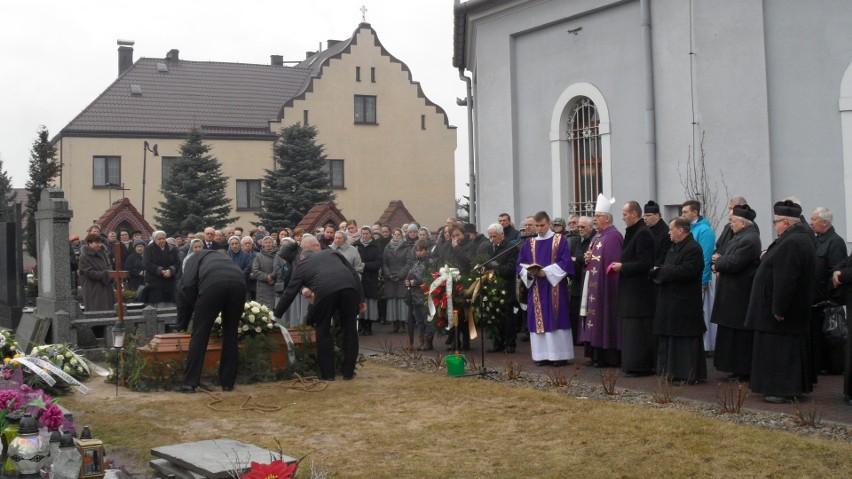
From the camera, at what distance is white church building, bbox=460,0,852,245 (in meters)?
14.0

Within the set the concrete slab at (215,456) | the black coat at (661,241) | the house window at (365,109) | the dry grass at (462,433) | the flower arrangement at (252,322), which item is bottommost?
the dry grass at (462,433)

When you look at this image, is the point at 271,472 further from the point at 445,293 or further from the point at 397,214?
the point at 397,214

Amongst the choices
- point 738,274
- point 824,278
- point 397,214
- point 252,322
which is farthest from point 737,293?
point 397,214

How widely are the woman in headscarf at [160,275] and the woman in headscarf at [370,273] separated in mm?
3481

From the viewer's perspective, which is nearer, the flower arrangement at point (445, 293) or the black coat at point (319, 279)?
the black coat at point (319, 279)

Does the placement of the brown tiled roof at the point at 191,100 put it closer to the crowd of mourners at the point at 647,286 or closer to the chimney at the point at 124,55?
the chimney at the point at 124,55

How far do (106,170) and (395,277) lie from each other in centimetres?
2973

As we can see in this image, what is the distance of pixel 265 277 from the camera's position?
16516mm

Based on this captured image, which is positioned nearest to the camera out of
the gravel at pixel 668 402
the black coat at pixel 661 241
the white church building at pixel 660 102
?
the gravel at pixel 668 402

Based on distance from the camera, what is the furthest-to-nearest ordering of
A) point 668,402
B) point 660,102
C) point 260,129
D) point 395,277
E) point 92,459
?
point 260,129, point 395,277, point 660,102, point 668,402, point 92,459

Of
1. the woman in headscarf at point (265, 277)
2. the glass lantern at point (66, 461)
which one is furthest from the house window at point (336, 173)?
the glass lantern at point (66, 461)

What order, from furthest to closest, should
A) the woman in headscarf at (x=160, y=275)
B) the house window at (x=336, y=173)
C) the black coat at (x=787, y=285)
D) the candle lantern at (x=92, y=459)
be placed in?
the house window at (x=336, y=173)
the woman in headscarf at (x=160, y=275)
the black coat at (x=787, y=285)
the candle lantern at (x=92, y=459)

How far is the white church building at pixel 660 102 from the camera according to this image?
14.0 m

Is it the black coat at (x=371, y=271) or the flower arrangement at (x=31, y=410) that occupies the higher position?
the black coat at (x=371, y=271)
